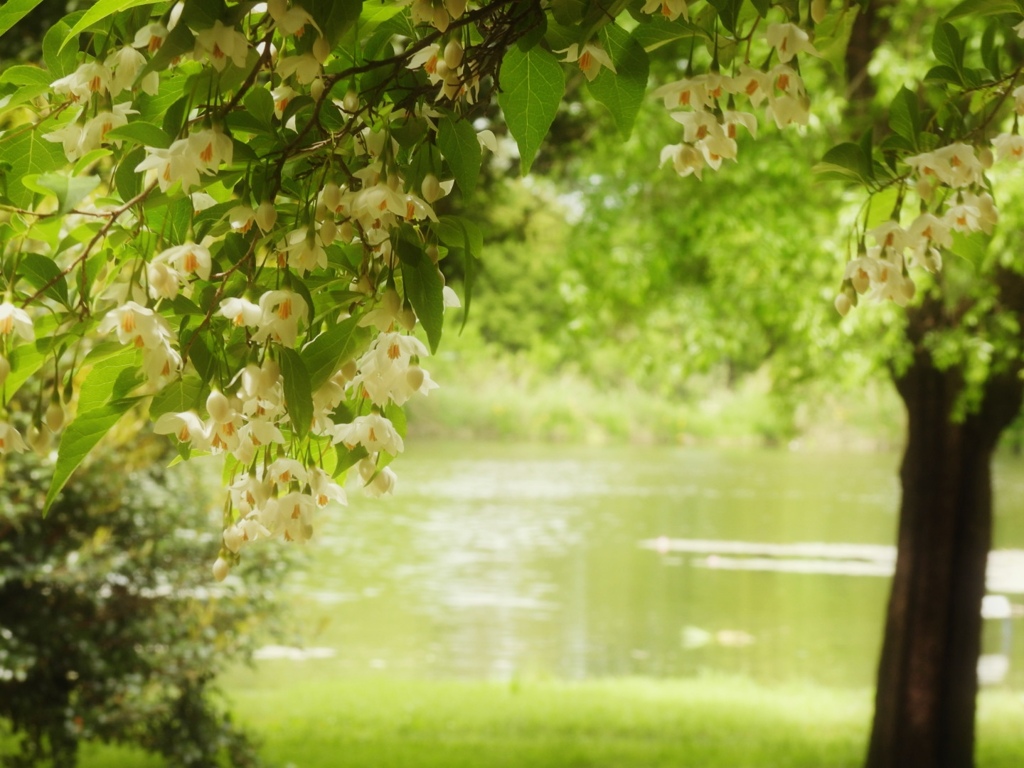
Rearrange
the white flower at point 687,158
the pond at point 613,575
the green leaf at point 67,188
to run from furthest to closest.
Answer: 1. the pond at point 613,575
2. the white flower at point 687,158
3. the green leaf at point 67,188

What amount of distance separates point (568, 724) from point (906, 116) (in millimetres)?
6763

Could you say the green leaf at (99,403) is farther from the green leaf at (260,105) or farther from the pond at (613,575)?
the pond at (613,575)

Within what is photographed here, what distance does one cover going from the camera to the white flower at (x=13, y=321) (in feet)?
3.01

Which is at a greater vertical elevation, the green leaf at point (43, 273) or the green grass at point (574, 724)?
the green leaf at point (43, 273)

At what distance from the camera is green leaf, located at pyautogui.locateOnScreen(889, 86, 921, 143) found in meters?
1.17

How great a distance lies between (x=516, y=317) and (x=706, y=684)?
21688 mm

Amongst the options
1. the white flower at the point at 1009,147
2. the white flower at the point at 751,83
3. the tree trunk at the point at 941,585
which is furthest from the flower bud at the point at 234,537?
the tree trunk at the point at 941,585

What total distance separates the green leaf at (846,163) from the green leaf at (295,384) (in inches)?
21.1

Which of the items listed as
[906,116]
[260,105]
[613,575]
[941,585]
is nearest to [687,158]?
[906,116]

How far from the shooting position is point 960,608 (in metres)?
6.20

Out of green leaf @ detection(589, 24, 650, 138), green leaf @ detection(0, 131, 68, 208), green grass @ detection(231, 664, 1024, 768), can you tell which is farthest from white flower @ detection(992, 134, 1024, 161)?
green grass @ detection(231, 664, 1024, 768)

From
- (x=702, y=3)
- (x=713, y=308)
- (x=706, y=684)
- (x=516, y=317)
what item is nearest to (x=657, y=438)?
(x=516, y=317)

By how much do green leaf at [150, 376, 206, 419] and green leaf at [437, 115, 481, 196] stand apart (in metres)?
0.26

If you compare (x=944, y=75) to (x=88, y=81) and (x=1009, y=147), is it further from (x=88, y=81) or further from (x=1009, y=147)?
(x=88, y=81)
